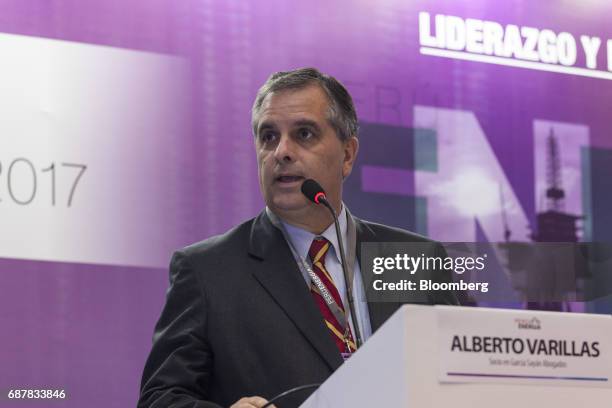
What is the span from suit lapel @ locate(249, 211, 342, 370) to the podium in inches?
35.9

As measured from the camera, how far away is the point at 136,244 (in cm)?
328

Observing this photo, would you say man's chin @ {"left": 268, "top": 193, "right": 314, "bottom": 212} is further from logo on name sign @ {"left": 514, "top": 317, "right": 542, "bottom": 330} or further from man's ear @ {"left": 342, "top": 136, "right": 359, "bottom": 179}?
logo on name sign @ {"left": 514, "top": 317, "right": 542, "bottom": 330}

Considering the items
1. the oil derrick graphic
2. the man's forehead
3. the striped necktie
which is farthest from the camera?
the oil derrick graphic

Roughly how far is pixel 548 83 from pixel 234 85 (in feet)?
4.25

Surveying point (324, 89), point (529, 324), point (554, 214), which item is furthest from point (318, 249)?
point (554, 214)

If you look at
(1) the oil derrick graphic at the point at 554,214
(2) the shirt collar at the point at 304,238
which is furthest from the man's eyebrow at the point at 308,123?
(1) the oil derrick graphic at the point at 554,214

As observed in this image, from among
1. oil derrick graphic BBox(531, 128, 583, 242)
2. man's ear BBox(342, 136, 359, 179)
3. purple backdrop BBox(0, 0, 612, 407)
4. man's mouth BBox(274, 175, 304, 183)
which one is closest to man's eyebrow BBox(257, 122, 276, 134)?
man's mouth BBox(274, 175, 304, 183)

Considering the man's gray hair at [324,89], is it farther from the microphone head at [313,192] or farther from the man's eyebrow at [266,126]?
the microphone head at [313,192]

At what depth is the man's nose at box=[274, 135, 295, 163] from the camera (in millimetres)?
2488

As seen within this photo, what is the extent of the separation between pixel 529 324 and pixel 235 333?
3.69 feet

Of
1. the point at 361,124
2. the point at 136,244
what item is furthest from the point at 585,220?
the point at 136,244

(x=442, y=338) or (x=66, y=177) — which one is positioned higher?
(x=66, y=177)

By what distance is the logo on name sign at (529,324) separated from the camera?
126cm

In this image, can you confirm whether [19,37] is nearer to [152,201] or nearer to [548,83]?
[152,201]
